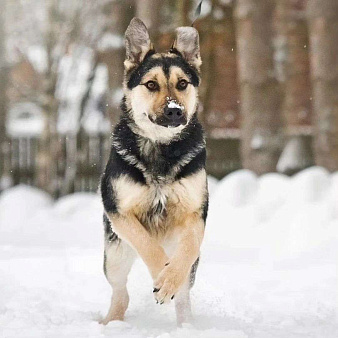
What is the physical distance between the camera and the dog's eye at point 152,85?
520 cm

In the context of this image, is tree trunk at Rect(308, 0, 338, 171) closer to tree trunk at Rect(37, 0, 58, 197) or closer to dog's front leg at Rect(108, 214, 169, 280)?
tree trunk at Rect(37, 0, 58, 197)

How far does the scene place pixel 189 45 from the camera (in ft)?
18.4

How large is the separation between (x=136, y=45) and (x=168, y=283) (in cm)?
183

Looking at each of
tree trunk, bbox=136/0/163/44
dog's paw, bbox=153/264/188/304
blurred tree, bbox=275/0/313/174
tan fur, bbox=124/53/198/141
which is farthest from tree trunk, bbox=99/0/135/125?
dog's paw, bbox=153/264/188/304

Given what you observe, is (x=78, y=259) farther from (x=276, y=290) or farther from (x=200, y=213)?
(x=200, y=213)

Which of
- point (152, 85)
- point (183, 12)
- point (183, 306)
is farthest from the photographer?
point (183, 12)

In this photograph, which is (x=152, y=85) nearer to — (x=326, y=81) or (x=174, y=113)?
(x=174, y=113)

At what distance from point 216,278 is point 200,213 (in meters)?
2.69

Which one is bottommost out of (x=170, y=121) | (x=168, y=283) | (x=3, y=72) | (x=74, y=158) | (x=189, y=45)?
(x=74, y=158)

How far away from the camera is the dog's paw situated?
4.64 m

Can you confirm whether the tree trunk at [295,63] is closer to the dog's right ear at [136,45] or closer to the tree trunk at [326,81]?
the tree trunk at [326,81]

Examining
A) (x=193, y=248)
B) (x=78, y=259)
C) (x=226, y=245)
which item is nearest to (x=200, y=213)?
(x=193, y=248)

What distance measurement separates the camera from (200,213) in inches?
205

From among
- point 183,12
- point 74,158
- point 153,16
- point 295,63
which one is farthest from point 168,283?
point 74,158
